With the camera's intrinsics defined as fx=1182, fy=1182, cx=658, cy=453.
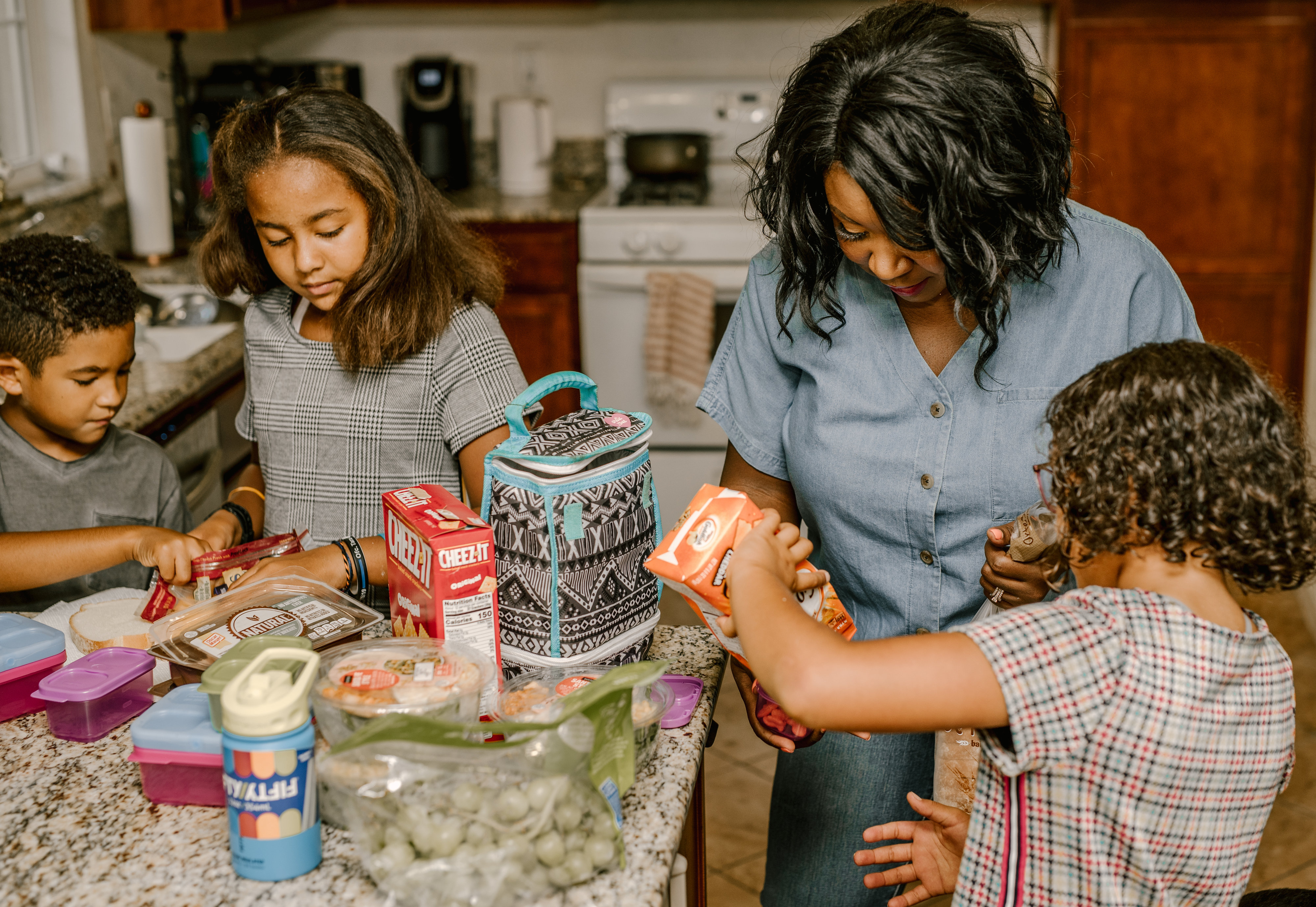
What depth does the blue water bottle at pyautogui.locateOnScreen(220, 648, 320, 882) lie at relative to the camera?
33.6 inches

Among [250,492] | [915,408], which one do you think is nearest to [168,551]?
[250,492]

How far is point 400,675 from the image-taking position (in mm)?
974

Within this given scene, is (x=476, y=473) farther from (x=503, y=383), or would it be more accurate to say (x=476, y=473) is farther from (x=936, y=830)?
(x=936, y=830)

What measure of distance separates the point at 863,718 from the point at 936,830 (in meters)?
0.31

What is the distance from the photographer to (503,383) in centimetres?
143

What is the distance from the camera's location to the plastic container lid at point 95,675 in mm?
1061

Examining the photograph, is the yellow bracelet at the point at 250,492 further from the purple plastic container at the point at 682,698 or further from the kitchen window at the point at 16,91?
the kitchen window at the point at 16,91

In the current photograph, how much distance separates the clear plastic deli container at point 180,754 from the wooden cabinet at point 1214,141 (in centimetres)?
309

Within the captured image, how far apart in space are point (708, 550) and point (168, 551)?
2.13 feet

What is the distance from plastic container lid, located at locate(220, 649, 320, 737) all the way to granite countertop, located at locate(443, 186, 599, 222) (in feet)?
8.16

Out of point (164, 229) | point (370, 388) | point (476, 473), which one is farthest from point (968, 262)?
point (164, 229)

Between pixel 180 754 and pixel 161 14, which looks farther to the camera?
pixel 161 14

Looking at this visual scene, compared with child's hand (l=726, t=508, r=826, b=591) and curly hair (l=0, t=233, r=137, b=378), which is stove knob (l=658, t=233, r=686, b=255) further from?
child's hand (l=726, t=508, r=826, b=591)

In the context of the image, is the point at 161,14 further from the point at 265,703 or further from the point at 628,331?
the point at 265,703
